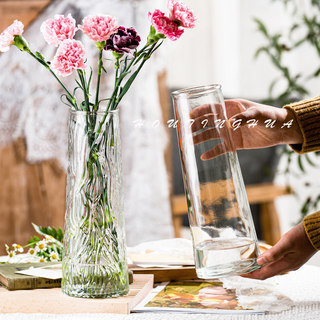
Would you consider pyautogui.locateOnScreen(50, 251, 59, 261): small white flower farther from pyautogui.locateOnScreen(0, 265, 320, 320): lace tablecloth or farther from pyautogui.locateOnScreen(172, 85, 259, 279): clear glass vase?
pyautogui.locateOnScreen(172, 85, 259, 279): clear glass vase

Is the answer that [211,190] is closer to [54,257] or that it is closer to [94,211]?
[94,211]

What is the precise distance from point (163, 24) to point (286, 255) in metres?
0.39

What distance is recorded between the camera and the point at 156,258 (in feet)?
3.19

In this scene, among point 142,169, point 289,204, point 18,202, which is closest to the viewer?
point 18,202

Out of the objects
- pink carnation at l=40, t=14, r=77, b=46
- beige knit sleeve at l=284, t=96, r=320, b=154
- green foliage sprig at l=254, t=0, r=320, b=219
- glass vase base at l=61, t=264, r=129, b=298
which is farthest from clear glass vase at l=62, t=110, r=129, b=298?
green foliage sprig at l=254, t=0, r=320, b=219

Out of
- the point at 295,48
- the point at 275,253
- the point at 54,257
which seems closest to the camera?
the point at 275,253

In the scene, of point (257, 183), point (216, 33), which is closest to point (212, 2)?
point (216, 33)

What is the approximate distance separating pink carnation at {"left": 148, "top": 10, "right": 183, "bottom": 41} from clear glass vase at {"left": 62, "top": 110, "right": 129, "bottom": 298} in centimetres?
13

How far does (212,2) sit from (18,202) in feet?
5.83

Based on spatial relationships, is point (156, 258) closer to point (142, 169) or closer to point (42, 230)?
point (42, 230)

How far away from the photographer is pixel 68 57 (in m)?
0.70

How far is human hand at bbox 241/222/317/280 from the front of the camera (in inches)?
31.6

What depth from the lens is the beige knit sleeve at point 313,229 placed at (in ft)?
2.74

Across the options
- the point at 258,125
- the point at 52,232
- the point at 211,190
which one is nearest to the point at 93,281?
the point at 211,190
